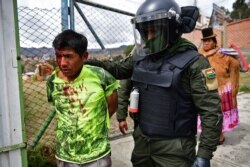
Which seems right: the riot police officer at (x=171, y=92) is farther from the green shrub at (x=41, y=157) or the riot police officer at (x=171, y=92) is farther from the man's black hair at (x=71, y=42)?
the green shrub at (x=41, y=157)

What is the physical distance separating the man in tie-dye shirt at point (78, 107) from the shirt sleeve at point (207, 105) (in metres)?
0.63

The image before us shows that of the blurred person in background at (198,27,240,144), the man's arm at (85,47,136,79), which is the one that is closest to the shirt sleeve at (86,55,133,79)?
the man's arm at (85,47,136,79)

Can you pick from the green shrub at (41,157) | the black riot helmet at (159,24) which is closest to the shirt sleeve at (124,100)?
the black riot helmet at (159,24)

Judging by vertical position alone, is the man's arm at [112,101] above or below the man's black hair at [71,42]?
below

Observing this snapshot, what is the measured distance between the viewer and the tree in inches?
1576

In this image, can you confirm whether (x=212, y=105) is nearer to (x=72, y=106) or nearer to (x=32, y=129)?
(x=72, y=106)

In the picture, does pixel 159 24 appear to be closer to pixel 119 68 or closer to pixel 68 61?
pixel 119 68

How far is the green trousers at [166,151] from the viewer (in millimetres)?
1984

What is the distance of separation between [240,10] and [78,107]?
4338cm

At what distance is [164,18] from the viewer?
6.53 feet

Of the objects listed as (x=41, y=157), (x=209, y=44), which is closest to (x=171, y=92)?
(x=41, y=157)

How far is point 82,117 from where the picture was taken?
1.93 metres

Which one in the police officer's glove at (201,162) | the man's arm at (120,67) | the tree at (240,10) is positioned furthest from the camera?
the tree at (240,10)

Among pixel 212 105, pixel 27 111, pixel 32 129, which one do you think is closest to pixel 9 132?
pixel 212 105
